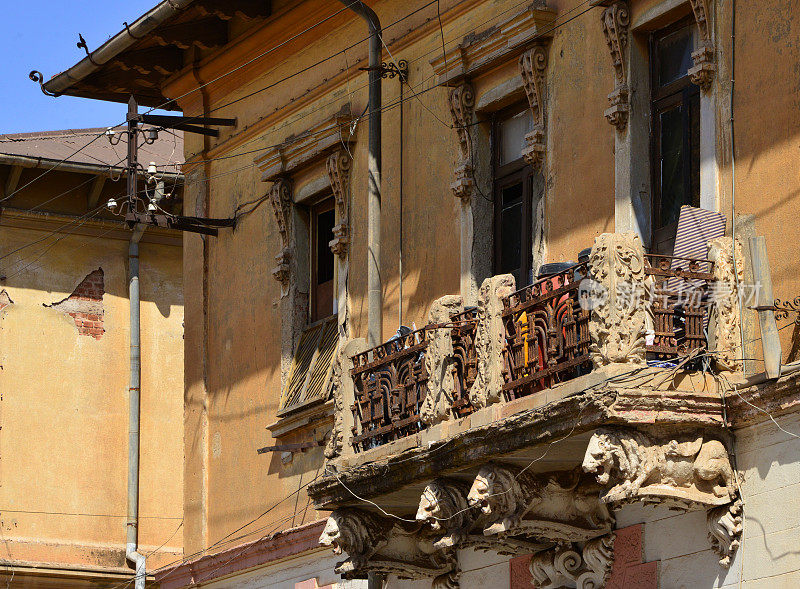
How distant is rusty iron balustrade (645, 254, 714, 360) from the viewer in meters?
9.76

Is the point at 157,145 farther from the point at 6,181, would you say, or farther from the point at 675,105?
the point at 675,105

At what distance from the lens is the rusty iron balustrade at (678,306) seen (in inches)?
384

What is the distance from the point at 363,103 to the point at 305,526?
4007mm

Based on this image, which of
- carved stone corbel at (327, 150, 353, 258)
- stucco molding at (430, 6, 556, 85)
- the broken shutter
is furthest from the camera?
carved stone corbel at (327, 150, 353, 258)

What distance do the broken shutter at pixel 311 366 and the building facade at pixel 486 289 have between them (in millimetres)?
46

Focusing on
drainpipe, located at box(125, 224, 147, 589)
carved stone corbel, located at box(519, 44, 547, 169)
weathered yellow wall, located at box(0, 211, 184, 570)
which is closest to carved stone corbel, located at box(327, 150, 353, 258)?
carved stone corbel, located at box(519, 44, 547, 169)

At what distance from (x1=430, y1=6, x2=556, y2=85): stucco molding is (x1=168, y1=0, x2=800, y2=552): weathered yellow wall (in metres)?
0.14

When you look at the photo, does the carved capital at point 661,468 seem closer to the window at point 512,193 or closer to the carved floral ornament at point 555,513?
the carved floral ornament at point 555,513

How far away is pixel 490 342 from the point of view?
1077 centimetres

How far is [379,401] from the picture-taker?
12164 millimetres

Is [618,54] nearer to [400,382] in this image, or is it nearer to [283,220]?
[400,382]

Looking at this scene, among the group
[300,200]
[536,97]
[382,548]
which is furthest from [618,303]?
[300,200]

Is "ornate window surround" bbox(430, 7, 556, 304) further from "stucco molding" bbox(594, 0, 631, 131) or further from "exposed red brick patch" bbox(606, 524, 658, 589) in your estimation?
"exposed red brick patch" bbox(606, 524, 658, 589)

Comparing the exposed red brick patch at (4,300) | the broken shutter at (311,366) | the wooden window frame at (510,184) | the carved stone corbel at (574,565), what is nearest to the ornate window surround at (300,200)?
the broken shutter at (311,366)
